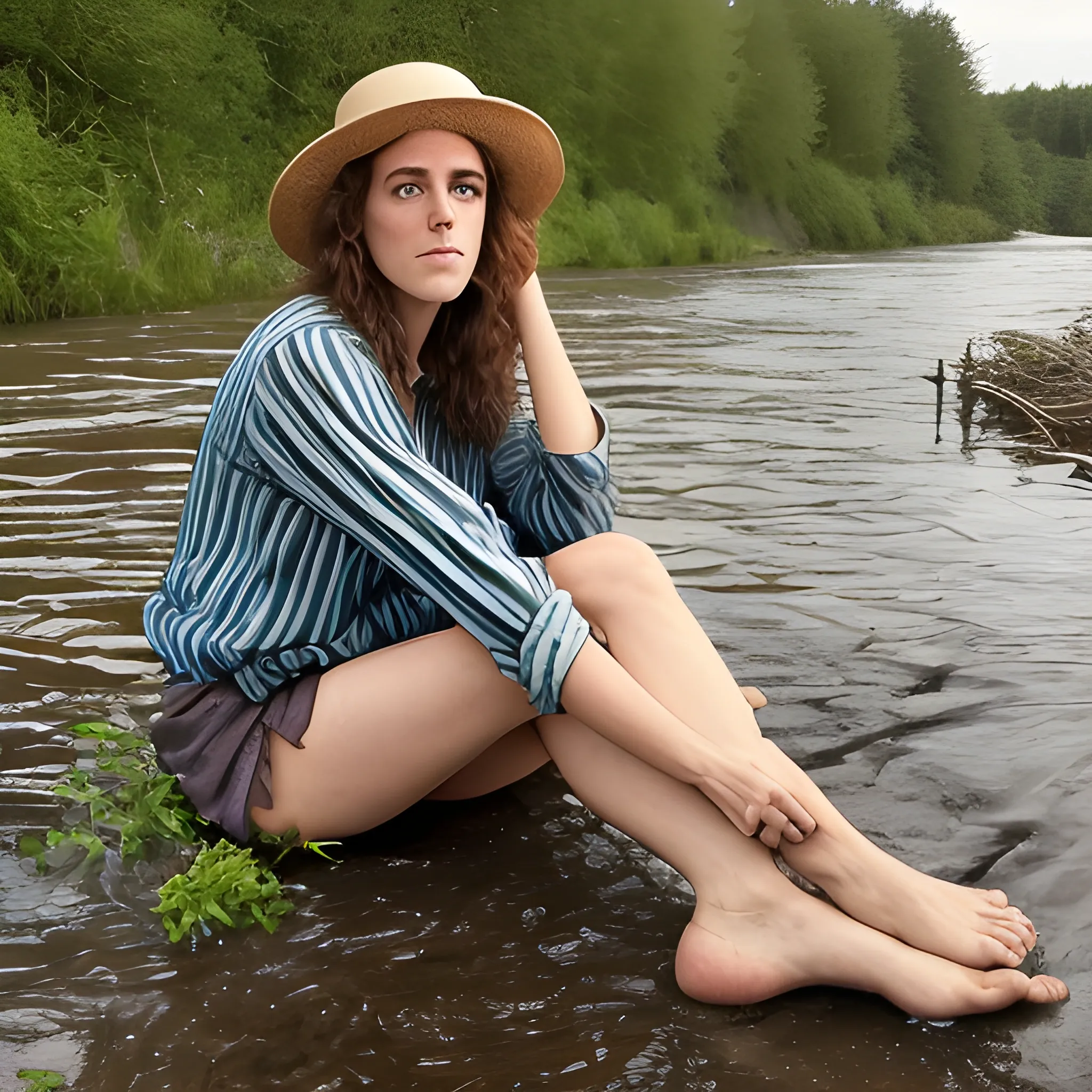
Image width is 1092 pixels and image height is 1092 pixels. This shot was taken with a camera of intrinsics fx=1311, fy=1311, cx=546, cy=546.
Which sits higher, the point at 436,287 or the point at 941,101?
the point at 941,101

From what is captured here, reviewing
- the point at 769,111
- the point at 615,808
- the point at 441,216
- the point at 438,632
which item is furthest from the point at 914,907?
the point at 769,111

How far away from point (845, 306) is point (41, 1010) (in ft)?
43.0

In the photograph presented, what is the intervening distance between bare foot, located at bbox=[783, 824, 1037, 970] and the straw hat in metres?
1.16

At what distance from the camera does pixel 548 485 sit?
245 centimetres

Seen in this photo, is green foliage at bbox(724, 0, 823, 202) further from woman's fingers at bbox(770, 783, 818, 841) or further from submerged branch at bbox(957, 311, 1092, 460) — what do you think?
woman's fingers at bbox(770, 783, 818, 841)

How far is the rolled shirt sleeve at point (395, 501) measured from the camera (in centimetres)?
184

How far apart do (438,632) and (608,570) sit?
0.96ft

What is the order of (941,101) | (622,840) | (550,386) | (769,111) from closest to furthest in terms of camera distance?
(622,840) → (550,386) → (769,111) → (941,101)

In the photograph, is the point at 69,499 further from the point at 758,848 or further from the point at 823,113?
the point at 823,113

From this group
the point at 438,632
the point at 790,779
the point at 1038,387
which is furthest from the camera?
the point at 1038,387

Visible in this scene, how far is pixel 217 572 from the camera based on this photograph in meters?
2.12

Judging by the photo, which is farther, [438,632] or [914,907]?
[438,632]

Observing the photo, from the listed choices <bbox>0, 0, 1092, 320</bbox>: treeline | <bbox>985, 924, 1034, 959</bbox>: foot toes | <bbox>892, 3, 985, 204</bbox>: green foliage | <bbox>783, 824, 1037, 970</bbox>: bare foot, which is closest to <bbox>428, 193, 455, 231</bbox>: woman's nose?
<bbox>783, 824, 1037, 970</bbox>: bare foot

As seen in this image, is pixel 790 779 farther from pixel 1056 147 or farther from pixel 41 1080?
pixel 1056 147
